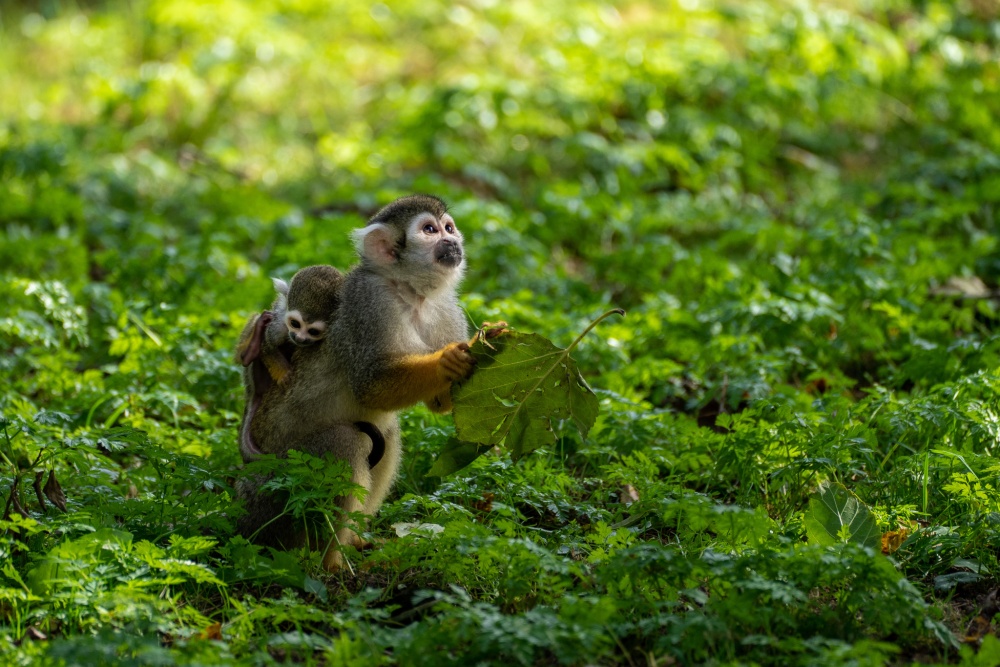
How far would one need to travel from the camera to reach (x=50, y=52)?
1222 centimetres

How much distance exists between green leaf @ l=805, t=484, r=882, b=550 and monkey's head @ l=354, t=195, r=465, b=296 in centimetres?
178

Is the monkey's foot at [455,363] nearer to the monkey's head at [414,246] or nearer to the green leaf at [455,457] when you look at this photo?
the green leaf at [455,457]

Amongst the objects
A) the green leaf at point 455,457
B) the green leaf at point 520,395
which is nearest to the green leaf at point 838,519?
the green leaf at point 520,395

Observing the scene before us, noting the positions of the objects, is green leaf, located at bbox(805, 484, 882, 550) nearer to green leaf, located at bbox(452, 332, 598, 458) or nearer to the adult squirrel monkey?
green leaf, located at bbox(452, 332, 598, 458)

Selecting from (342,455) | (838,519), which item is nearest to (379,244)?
(342,455)

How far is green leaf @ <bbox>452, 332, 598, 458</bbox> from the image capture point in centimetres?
428

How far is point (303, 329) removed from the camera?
4570mm

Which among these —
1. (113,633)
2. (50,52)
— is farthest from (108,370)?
(50,52)

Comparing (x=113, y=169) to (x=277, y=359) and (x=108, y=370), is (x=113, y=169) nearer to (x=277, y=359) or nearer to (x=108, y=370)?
(x=108, y=370)

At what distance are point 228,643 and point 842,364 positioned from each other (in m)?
3.89

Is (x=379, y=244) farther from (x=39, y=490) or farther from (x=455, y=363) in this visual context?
(x=39, y=490)

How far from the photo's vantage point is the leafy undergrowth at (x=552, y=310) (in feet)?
11.2

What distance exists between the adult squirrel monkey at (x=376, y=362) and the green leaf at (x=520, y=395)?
0.31 ft

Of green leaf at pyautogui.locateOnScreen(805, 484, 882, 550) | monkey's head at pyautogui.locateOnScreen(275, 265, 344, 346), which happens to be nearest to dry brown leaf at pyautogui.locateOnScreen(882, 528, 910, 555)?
green leaf at pyautogui.locateOnScreen(805, 484, 882, 550)
